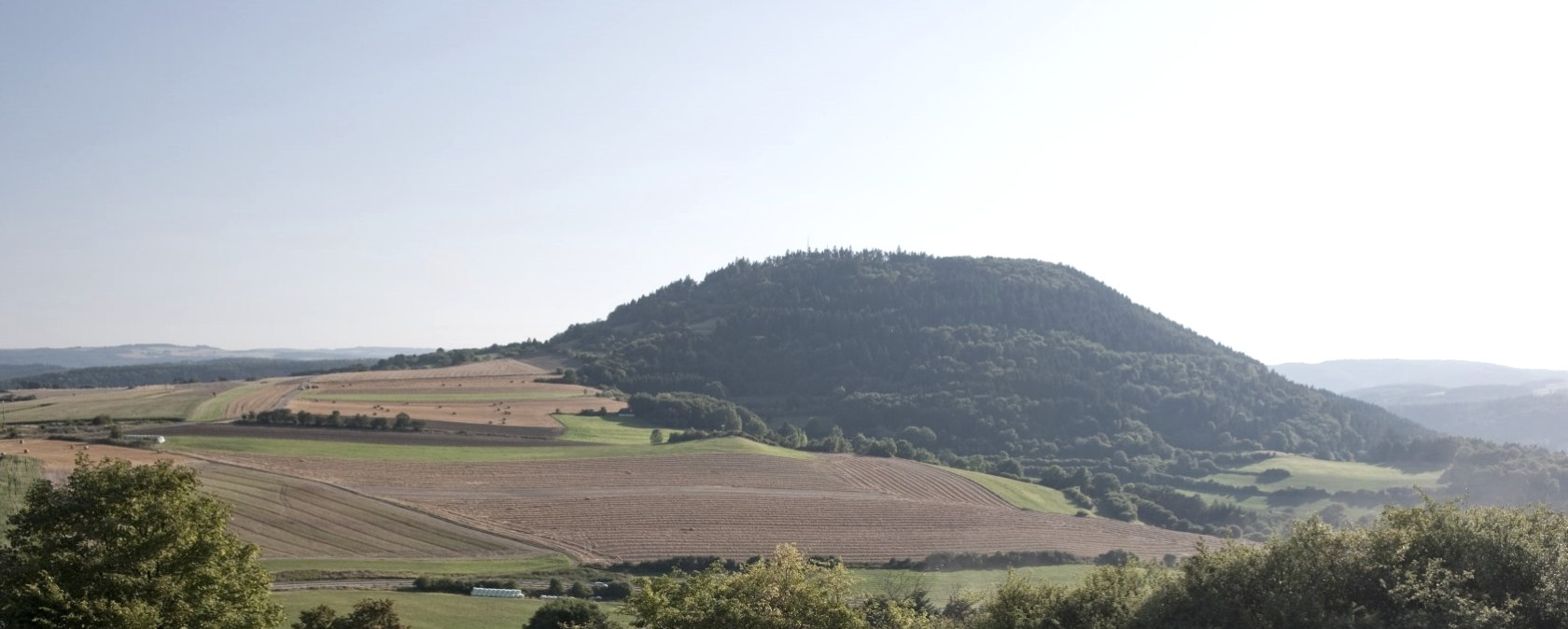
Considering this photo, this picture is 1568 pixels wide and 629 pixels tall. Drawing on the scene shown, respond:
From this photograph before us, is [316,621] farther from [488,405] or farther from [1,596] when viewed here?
[488,405]

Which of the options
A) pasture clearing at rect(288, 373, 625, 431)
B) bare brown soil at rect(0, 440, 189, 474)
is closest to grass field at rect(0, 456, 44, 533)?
bare brown soil at rect(0, 440, 189, 474)

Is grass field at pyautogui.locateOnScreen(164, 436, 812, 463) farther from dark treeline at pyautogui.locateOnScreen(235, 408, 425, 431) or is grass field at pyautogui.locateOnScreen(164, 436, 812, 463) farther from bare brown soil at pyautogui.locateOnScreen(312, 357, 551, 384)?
bare brown soil at pyautogui.locateOnScreen(312, 357, 551, 384)

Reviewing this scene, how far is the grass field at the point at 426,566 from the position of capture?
50094 mm

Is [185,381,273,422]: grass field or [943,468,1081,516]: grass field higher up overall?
[185,381,273,422]: grass field

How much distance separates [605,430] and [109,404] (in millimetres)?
41599

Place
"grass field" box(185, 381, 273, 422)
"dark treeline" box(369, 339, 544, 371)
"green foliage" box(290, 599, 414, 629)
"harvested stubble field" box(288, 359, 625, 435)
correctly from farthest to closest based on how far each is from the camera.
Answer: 1. "dark treeline" box(369, 339, 544, 371)
2. "harvested stubble field" box(288, 359, 625, 435)
3. "grass field" box(185, 381, 273, 422)
4. "green foliage" box(290, 599, 414, 629)

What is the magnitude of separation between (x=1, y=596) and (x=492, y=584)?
28.9m

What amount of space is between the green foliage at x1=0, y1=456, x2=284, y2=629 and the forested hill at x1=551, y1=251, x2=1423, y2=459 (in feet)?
368

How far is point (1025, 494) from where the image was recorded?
3568 inches

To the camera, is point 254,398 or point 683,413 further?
point 683,413

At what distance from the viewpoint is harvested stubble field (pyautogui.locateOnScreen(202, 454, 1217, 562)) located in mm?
63844

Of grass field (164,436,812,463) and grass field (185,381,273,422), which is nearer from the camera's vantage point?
grass field (164,436,812,463)

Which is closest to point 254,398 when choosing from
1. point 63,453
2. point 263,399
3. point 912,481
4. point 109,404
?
point 263,399

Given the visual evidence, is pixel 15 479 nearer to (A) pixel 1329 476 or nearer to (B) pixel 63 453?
(B) pixel 63 453
